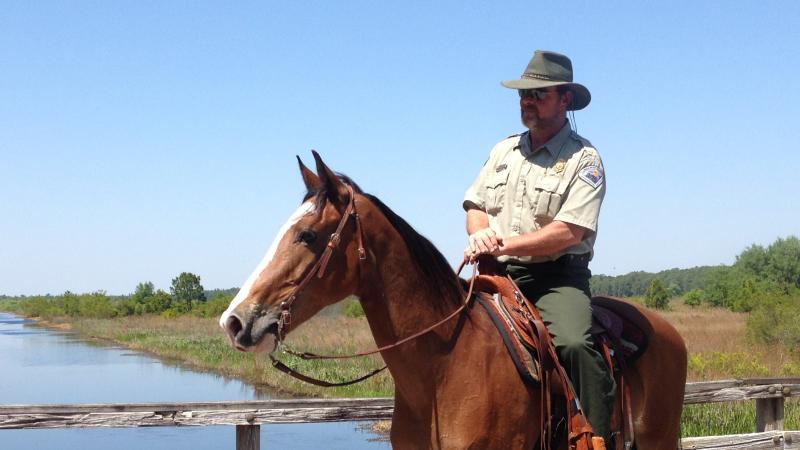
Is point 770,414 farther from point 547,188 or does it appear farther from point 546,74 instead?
point 546,74

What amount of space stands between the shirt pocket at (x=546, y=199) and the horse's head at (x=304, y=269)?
3.16 feet

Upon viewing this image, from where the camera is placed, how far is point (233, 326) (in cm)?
267

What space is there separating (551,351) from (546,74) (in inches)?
52.9

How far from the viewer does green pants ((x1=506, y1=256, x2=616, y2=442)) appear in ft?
11.0

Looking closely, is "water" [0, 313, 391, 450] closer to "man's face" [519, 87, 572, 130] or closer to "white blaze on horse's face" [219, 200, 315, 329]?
"man's face" [519, 87, 572, 130]

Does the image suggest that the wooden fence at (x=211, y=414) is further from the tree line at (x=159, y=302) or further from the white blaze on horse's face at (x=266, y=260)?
the tree line at (x=159, y=302)

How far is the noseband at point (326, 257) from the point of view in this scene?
9.05 ft

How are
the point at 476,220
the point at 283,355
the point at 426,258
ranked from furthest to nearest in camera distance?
the point at 283,355 → the point at 476,220 → the point at 426,258

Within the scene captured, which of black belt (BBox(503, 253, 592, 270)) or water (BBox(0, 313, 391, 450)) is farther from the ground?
black belt (BBox(503, 253, 592, 270))

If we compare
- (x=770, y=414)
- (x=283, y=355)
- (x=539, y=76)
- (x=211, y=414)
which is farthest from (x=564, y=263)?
(x=283, y=355)

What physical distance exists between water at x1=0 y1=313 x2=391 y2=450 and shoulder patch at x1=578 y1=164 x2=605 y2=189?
32.1ft

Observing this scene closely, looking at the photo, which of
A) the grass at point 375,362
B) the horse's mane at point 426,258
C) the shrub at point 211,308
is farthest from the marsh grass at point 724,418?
the shrub at point 211,308

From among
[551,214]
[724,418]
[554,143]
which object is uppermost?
[554,143]

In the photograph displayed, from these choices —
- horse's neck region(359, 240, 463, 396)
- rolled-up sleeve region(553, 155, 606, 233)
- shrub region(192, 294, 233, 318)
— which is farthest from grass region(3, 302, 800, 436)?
shrub region(192, 294, 233, 318)
